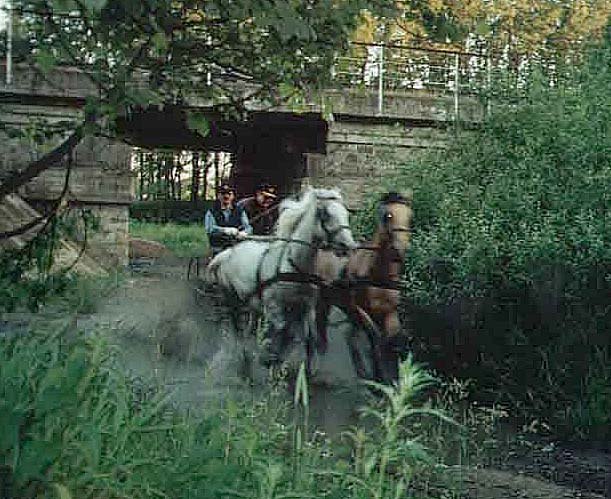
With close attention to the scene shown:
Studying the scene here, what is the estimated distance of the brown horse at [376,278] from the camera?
10.6 metres

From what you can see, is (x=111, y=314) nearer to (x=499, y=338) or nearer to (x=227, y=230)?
(x=227, y=230)

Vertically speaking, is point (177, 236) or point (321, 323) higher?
point (321, 323)

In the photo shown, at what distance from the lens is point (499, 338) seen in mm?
11422

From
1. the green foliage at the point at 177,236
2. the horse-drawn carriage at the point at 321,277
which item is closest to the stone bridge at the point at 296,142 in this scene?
the green foliage at the point at 177,236

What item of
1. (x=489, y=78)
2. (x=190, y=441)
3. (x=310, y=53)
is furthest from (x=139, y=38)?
(x=489, y=78)

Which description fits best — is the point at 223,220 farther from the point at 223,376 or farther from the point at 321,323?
the point at 223,376

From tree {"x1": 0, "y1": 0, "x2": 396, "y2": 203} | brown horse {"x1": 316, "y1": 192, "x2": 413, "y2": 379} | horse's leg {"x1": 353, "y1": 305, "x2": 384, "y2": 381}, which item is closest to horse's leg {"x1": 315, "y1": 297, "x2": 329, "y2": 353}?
brown horse {"x1": 316, "y1": 192, "x2": 413, "y2": 379}

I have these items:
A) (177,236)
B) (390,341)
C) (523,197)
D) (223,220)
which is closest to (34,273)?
(390,341)

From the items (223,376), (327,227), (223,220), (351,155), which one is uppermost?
(351,155)

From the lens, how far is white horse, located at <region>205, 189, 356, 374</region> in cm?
1111

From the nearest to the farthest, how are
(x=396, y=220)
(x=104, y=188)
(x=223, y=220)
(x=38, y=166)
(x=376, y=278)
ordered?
(x=38, y=166) < (x=396, y=220) < (x=376, y=278) < (x=223, y=220) < (x=104, y=188)

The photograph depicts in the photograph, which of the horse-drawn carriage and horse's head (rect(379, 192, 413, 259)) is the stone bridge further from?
horse's head (rect(379, 192, 413, 259))

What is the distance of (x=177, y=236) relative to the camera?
39.5 metres

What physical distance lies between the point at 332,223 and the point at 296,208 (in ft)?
2.28
